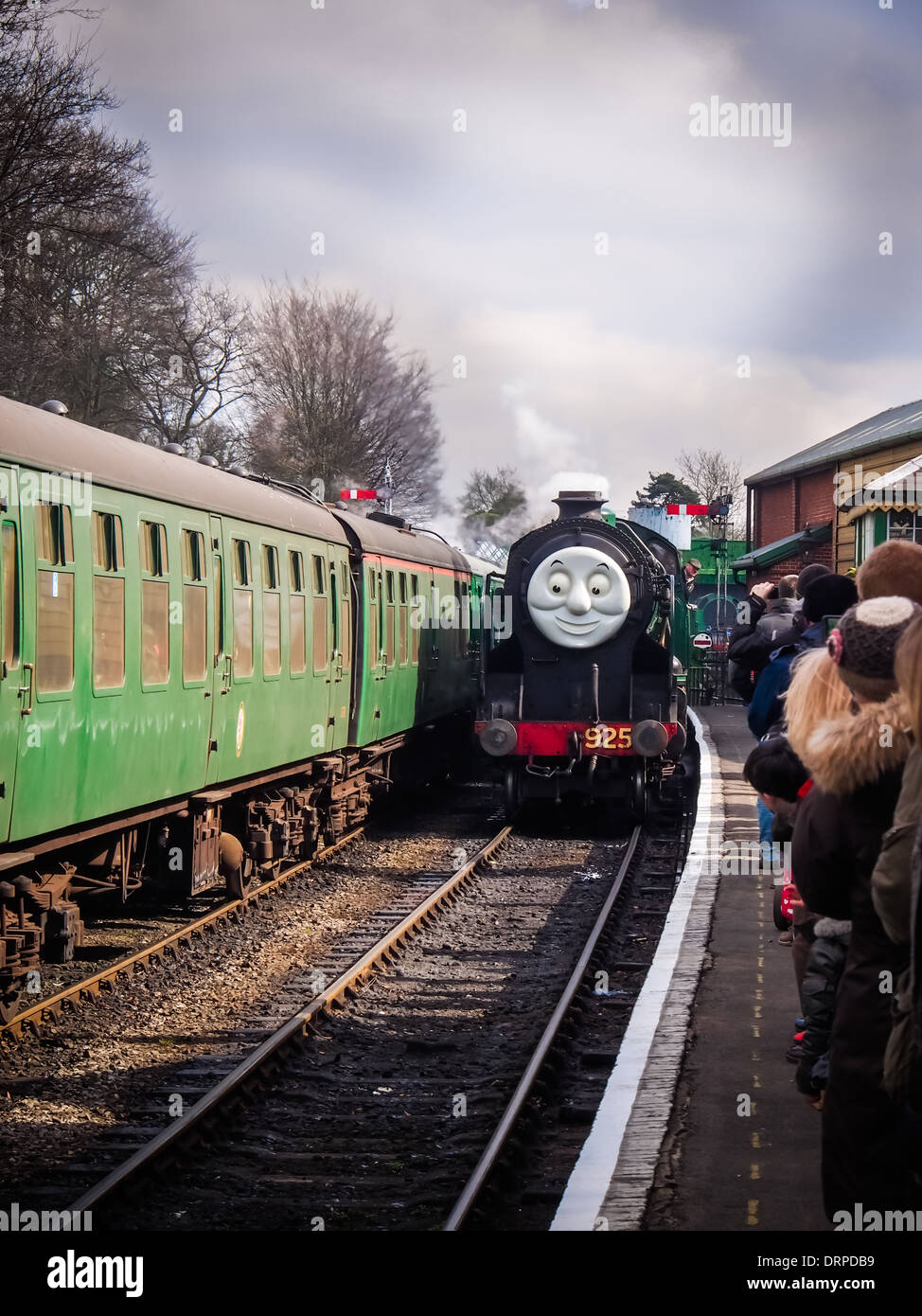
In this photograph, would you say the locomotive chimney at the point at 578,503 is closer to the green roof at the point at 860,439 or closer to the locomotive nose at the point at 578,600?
the locomotive nose at the point at 578,600

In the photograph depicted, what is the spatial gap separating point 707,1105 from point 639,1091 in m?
0.32

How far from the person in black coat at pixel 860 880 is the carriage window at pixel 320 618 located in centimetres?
943

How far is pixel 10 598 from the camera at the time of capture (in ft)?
21.7

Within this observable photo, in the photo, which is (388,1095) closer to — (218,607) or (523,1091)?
(523,1091)

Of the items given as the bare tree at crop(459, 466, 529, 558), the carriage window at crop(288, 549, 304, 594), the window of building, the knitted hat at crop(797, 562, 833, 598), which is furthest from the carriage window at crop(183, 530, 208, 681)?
the bare tree at crop(459, 466, 529, 558)

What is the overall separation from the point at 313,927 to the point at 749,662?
494 cm

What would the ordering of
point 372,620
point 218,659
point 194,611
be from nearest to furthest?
point 194,611
point 218,659
point 372,620

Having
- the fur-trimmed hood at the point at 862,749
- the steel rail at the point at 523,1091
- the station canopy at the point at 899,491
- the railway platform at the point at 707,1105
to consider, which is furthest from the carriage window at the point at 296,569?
the fur-trimmed hood at the point at 862,749

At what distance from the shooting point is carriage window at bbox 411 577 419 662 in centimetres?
1712

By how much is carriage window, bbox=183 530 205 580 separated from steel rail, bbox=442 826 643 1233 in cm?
356

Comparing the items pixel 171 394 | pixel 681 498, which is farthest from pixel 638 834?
pixel 681 498

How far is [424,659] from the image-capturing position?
58.8 ft

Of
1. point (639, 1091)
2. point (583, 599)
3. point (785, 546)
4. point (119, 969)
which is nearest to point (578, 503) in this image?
point (583, 599)
